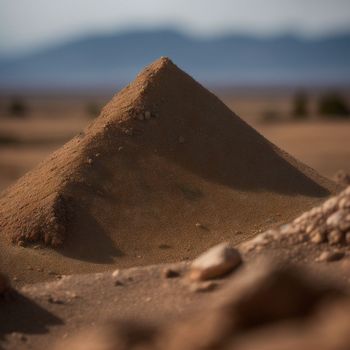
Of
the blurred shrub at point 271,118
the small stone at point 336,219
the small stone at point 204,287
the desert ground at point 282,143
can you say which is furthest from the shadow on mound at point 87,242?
the blurred shrub at point 271,118

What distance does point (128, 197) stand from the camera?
275 inches

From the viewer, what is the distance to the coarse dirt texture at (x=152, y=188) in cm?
653

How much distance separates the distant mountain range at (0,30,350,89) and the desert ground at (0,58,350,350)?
15113 centimetres

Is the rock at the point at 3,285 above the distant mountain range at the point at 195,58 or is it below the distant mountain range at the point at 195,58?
below

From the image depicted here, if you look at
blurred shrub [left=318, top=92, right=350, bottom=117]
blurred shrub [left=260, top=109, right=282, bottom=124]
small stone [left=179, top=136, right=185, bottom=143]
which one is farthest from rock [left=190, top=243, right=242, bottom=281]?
blurred shrub [left=318, top=92, right=350, bottom=117]

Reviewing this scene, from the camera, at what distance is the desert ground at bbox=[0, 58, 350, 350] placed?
3.00m

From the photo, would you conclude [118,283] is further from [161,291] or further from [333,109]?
[333,109]

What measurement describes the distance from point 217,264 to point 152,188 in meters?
2.35

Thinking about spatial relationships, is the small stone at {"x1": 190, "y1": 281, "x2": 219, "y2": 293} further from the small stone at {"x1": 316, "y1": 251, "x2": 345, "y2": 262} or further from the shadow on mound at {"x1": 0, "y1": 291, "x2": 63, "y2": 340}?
the shadow on mound at {"x1": 0, "y1": 291, "x2": 63, "y2": 340}

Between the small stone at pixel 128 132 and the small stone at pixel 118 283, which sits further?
the small stone at pixel 128 132

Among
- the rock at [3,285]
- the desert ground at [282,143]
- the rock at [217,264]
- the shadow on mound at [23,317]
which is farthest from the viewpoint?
the desert ground at [282,143]

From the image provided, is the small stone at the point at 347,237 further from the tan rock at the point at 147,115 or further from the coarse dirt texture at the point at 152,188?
the tan rock at the point at 147,115

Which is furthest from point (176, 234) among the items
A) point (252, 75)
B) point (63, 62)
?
point (63, 62)

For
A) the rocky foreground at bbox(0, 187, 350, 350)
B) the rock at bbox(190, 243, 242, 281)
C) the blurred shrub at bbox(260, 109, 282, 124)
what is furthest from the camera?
the blurred shrub at bbox(260, 109, 282, 124)
